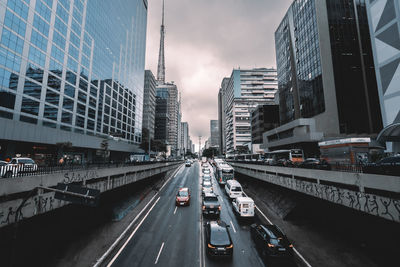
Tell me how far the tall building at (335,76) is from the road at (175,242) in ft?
136

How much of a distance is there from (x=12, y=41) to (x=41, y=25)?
938cm

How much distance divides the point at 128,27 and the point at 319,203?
3841 inches

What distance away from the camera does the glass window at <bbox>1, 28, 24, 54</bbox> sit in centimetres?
3180

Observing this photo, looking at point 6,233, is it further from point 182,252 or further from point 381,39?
point 381,39

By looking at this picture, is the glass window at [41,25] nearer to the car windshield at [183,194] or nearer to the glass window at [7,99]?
the glass window at [7,99]

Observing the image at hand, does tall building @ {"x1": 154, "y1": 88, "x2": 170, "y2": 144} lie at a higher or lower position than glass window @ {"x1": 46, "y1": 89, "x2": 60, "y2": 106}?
higher

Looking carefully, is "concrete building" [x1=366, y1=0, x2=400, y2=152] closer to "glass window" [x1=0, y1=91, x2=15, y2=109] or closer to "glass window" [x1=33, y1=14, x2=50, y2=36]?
"glass window" [x1=0, y1=91, x2=15, y2=109]

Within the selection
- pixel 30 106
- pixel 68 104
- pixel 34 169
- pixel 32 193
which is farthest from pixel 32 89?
pixel 32 193

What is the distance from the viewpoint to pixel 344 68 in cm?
4772

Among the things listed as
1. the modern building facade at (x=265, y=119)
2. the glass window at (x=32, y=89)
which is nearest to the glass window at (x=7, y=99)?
the glass window at (x=32, y=89)

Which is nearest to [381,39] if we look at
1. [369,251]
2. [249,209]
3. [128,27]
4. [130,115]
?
[369,251]

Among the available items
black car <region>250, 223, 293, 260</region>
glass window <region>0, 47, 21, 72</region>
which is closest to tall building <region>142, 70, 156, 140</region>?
glass window <region>0, 47, 21, 72</region>

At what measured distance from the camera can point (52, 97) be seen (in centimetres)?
4222

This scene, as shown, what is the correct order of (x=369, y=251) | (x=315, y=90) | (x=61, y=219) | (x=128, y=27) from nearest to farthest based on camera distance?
(x=369, y=251), (x=61, y=219), (x=315, y=90), (x=128, y=27)
